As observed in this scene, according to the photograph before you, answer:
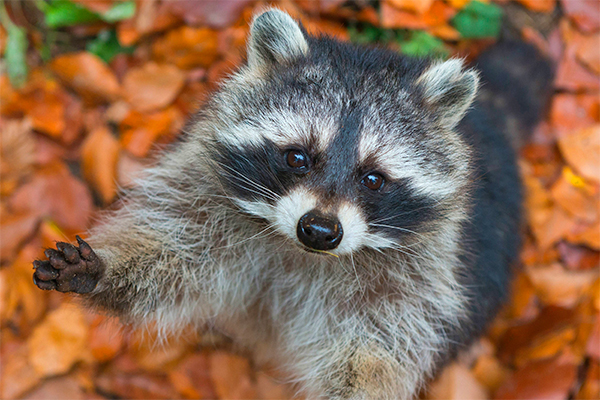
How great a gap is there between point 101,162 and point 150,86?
541mm

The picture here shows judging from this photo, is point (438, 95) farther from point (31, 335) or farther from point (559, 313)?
point (31, 335)

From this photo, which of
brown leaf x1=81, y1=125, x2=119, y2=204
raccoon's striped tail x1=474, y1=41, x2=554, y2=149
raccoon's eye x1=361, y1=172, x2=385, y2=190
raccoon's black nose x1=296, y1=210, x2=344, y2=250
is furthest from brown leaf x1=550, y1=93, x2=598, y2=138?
brown leaf x1=81, y1=125, x2=119, y2=204

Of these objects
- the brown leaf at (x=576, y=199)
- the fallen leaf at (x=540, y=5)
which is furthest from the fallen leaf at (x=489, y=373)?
the fallen leaf at (x=540, y=5)

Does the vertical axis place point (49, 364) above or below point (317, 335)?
below

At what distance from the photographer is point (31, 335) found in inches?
110

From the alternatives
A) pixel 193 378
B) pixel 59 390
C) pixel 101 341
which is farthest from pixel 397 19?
pixel 59 390

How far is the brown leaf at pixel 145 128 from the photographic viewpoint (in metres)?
3.04

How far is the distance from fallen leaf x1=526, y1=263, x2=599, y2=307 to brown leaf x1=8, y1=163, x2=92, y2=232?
8.58ft

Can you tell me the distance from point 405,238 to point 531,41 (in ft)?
6.79

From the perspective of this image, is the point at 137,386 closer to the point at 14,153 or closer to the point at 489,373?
the point at 14,153

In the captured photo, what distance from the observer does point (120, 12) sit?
3.05m

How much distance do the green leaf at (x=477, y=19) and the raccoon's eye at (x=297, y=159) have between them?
1.99m

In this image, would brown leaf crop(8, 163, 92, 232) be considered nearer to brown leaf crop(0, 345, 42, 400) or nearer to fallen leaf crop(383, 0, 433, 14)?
brown leaf crop(0, 345, 42, 400)

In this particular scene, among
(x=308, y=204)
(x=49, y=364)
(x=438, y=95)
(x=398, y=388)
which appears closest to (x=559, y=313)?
(x=398, y=388)
